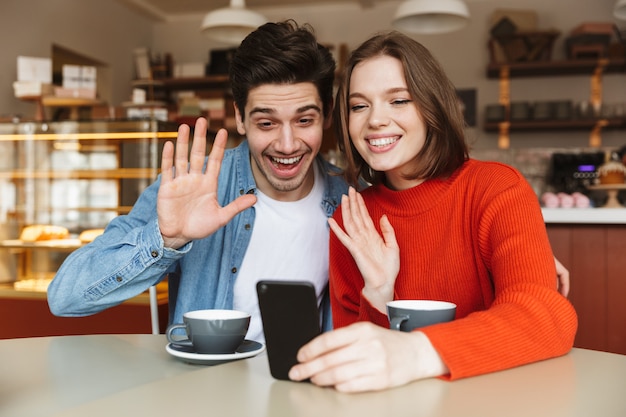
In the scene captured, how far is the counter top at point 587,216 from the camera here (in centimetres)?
248

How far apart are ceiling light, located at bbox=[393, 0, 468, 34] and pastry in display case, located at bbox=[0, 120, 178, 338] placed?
1.47 metres

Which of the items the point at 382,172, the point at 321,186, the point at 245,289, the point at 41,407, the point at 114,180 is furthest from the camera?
the point at 114,180

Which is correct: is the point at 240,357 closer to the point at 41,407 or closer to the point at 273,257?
→ the point at 41,407

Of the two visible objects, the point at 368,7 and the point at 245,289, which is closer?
the point at 245,289

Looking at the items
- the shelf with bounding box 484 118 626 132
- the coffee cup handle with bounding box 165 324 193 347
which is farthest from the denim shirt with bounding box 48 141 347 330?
the shelf with bounding box 484 118 626 132

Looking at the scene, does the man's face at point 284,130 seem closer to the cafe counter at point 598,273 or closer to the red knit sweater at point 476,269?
the red knit sweater at point 476,269

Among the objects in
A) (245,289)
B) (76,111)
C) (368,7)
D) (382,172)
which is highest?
(368,7)

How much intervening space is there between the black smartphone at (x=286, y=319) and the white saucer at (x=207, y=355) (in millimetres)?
175

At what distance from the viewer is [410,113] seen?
1385mm

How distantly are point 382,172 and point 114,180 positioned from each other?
1.94 metres

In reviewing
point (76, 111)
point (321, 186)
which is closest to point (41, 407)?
point (321, 186)

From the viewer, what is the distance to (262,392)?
75 centimetres

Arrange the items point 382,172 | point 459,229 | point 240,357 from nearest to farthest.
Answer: point 240,357 < point 459,229 < point 382,172

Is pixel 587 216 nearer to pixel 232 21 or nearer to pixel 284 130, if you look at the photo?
pixel 284 130
